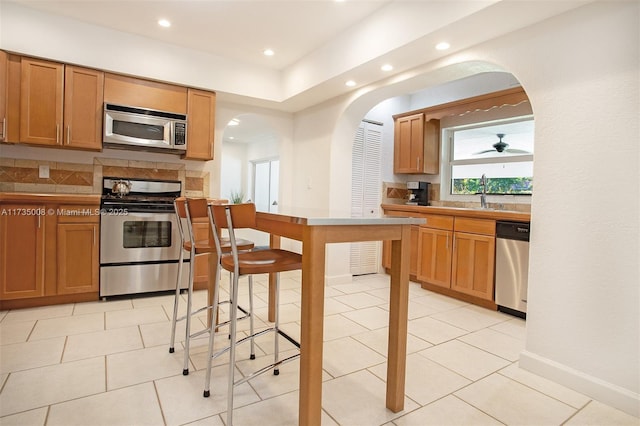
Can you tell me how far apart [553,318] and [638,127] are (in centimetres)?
113

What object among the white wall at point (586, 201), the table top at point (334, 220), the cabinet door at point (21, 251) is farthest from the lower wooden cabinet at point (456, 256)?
the cabinet door at point (21, 251)

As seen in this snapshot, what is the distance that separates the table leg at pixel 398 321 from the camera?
168 cm

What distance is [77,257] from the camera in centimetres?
312

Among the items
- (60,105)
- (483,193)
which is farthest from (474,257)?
(60,105)

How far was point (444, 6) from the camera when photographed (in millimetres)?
2328

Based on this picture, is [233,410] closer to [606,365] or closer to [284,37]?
[606,365]

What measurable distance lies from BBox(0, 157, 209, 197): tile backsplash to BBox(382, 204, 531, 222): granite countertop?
7.97 feet

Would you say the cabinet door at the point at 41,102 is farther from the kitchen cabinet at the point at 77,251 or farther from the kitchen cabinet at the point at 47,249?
the kitchen cabinet at the point at 77,251

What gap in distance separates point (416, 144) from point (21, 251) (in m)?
4.25

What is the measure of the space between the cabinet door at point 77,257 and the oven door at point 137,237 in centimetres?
8

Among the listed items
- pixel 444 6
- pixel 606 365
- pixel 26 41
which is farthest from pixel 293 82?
pixel 606 365

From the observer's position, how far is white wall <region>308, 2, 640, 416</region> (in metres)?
1.79

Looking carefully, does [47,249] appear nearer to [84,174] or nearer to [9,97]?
[84,174]

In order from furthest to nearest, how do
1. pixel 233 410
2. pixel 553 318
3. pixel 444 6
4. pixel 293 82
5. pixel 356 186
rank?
pixel 356 186
pixel 293 82
pixel 444 6
pixel 553 318
pixel 233 410
